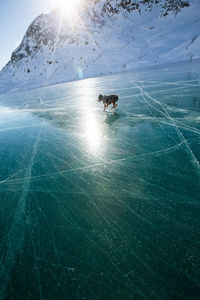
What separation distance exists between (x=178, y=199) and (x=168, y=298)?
126 cm

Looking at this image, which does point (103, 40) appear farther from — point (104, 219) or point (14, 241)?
point (14, 241)

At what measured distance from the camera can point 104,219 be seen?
2.33 meters

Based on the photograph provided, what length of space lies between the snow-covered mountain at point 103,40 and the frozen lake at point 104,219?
6168 centimetres

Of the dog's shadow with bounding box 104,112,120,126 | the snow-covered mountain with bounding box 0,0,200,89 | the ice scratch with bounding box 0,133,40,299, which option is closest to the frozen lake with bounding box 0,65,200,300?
the ice scratch with bounding box 0,133,40,299

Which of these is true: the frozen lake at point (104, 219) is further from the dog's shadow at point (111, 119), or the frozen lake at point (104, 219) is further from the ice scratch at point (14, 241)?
the dog's shadow at point (111, 119)

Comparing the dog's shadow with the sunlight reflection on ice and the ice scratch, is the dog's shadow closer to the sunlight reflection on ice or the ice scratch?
the sunlight reflection on ice

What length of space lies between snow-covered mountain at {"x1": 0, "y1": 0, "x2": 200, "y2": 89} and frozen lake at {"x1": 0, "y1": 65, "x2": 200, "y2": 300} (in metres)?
61.7

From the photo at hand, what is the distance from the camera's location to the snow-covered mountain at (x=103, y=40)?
2621 inches

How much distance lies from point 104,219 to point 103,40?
9061cm

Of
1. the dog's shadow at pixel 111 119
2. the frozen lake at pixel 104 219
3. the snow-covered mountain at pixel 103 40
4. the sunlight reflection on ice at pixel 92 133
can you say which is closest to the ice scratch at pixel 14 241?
the frozen lake at pixel 104 219

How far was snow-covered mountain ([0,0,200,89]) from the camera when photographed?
218 feet

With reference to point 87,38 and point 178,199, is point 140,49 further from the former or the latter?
point 178,199

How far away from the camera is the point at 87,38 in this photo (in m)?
79.3

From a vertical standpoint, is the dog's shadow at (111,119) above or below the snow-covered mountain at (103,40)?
below
